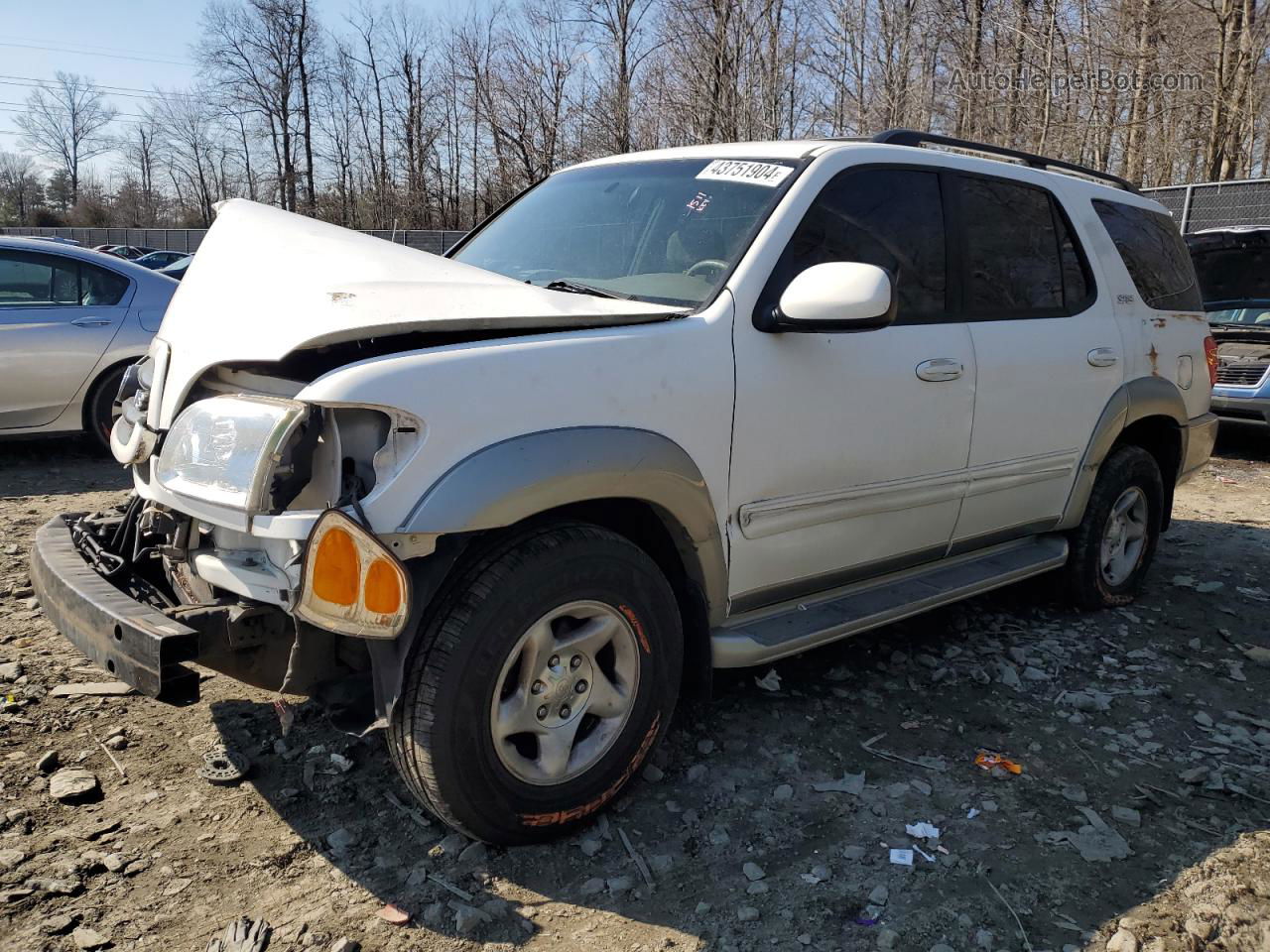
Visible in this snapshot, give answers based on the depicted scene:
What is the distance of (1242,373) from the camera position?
8.62m

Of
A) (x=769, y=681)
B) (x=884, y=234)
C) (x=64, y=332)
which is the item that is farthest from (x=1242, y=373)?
(x=64, y=332)

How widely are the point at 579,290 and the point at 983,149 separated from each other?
1995mm

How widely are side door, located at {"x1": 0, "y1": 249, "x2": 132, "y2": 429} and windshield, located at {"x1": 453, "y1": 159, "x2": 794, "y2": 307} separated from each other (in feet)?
14.0

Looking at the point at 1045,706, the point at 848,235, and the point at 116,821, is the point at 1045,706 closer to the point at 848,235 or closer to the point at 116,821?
the point at 848,235

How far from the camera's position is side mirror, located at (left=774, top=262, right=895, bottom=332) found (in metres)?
2.73

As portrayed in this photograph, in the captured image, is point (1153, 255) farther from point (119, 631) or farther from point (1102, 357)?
point (119, 631)

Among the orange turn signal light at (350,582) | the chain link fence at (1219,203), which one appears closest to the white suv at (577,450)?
the orange turn signal light at (350,582)

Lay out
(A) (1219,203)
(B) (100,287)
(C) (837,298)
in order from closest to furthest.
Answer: (C) (837,298)
(B) (100,287)
(A) (1219,203)

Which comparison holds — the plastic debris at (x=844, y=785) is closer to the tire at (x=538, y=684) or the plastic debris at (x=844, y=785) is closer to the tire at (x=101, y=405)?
the tire at (x=538, y=684)

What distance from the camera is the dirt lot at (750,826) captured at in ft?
7.76

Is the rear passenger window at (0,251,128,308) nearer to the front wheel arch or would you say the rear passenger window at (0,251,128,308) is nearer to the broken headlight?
the front wheel arch

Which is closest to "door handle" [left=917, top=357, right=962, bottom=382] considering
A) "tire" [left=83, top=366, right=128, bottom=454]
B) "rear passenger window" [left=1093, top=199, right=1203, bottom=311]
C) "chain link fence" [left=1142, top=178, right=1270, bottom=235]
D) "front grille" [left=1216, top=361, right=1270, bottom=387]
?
"rear passenger window" [left=1093, top=199, right=1203, bottom=311]

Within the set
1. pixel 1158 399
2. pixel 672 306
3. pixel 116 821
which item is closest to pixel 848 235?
pixel 672 306

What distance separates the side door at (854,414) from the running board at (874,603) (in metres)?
0.07
